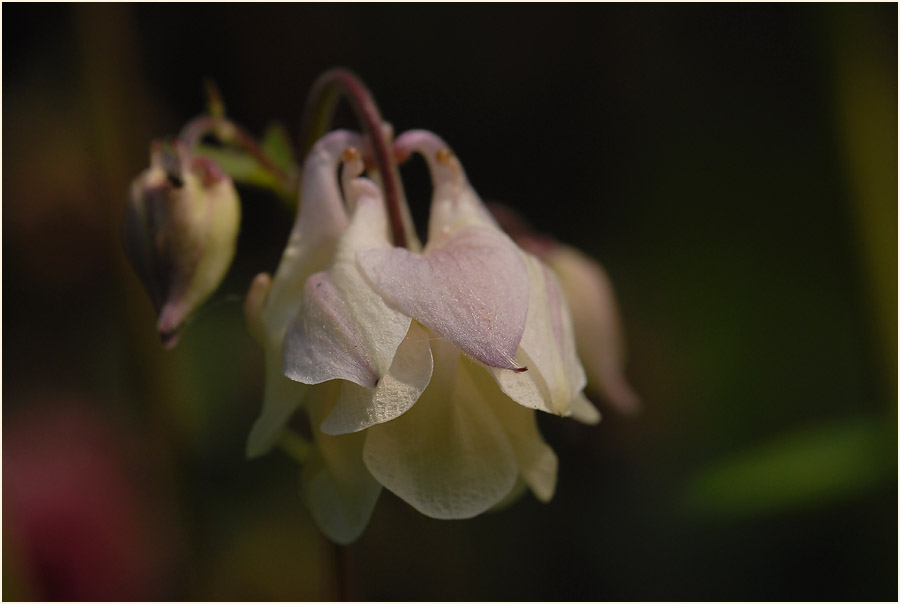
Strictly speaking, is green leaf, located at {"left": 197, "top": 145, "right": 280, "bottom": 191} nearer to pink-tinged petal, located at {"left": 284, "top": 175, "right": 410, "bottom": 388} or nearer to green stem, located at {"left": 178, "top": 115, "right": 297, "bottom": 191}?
green stem, located at {"left": 178, "top": 115, "right": 297, "bottom": 191}

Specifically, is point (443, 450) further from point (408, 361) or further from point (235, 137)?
point (235, 137)

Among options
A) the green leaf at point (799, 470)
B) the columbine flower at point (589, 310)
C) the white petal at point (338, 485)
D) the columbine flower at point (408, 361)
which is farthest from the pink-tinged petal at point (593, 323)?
the white petal at point (338, 485)

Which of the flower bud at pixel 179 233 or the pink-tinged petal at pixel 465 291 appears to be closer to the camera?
the pink-tinged petal at pixel 465 291

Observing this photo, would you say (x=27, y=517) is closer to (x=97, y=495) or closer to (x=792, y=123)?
(x=97, y=495)

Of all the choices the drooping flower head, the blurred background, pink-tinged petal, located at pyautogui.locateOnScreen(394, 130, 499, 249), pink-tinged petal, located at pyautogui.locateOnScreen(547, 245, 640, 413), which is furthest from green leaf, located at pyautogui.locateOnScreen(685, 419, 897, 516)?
pink-tinged petal, located at pyautogui.locateOnScreen(394, 130, 499, 249)

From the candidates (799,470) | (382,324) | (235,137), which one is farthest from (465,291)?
(799,470)

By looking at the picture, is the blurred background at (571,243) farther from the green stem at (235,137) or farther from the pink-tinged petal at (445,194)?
the pink-tinged petal at (445,194)

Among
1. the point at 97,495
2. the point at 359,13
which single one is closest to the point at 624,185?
the point at 359,13
